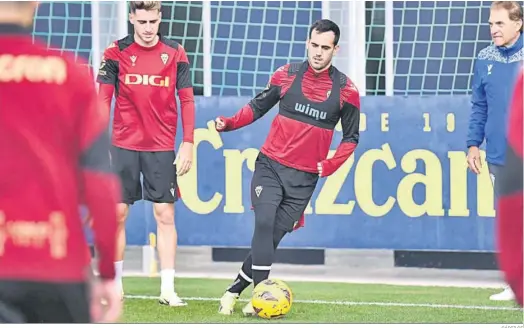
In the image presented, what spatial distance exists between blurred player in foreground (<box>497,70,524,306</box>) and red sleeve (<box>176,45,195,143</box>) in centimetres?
475

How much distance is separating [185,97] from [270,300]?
158 centimetres

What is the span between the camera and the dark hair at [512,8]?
729 centimetres

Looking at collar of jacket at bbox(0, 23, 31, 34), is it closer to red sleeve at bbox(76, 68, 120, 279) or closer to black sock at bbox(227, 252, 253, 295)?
red sleeve at bbox(76, 68, 120, 279)

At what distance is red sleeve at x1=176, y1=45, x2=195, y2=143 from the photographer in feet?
25.3

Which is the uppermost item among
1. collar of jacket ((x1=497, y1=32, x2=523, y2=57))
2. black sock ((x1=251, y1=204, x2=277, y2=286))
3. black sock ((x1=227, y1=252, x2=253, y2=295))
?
collar of jacket ((x1=497, y1=32, x2=523, y2=57))

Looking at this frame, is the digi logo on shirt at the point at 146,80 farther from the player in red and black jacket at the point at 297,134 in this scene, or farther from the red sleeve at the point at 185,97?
the player in red and black jacket at the point at 297,134

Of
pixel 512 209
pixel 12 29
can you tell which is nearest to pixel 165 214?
pixel 12 29

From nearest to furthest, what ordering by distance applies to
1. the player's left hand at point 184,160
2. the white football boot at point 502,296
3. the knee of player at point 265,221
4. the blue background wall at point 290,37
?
the knee of player at point 265,221 → the player's left hand at point 184,160 → the white football boot at point 502,296 → the blue background wall at point 290,37

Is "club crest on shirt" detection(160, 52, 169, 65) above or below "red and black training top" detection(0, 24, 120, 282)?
above

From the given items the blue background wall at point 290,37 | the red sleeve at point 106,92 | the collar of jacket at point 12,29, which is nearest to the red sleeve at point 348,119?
the red sleeve at point 106,92

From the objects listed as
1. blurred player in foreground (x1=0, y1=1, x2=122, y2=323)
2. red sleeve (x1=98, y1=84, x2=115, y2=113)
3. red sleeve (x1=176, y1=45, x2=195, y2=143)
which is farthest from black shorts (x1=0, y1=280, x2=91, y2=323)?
red sleeve (x1=98, y1=84, x2=115, y2=113)

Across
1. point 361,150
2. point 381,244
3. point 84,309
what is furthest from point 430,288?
point 84,309

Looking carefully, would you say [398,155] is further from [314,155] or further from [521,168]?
[521,168]

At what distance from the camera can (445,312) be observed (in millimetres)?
7355
